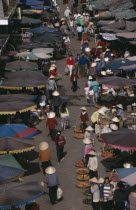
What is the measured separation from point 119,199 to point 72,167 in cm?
478

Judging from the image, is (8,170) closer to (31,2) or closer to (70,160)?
(70,160)

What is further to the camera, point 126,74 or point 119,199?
point 126,74

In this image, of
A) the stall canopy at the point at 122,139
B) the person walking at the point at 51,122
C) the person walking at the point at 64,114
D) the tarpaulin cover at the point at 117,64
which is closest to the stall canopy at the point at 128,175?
the stall canopy at the point at 122,139

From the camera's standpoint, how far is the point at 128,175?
18.8 metres

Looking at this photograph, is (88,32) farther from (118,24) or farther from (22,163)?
(22,163)

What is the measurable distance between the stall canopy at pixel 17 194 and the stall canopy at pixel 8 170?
1367mm

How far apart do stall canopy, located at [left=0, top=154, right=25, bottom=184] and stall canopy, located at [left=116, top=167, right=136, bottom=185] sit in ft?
10.4

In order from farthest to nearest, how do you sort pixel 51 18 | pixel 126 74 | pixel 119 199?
pixel 51 18 < pixel 126 74 < pixel 119 199

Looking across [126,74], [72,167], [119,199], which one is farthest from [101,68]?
[119,199]

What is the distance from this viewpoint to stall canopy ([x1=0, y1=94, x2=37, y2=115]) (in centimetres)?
2466

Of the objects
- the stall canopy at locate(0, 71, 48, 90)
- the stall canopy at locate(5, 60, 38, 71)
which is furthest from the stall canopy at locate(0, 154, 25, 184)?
the stall canopy at locate(5, 60, 38, 71)

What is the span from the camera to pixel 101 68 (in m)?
34.7

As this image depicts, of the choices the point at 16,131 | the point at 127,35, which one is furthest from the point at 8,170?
the point at 127,35

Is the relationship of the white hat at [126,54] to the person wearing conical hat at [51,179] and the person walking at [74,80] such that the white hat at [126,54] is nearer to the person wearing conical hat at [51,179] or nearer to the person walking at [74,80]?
the person walking at [74,80]
